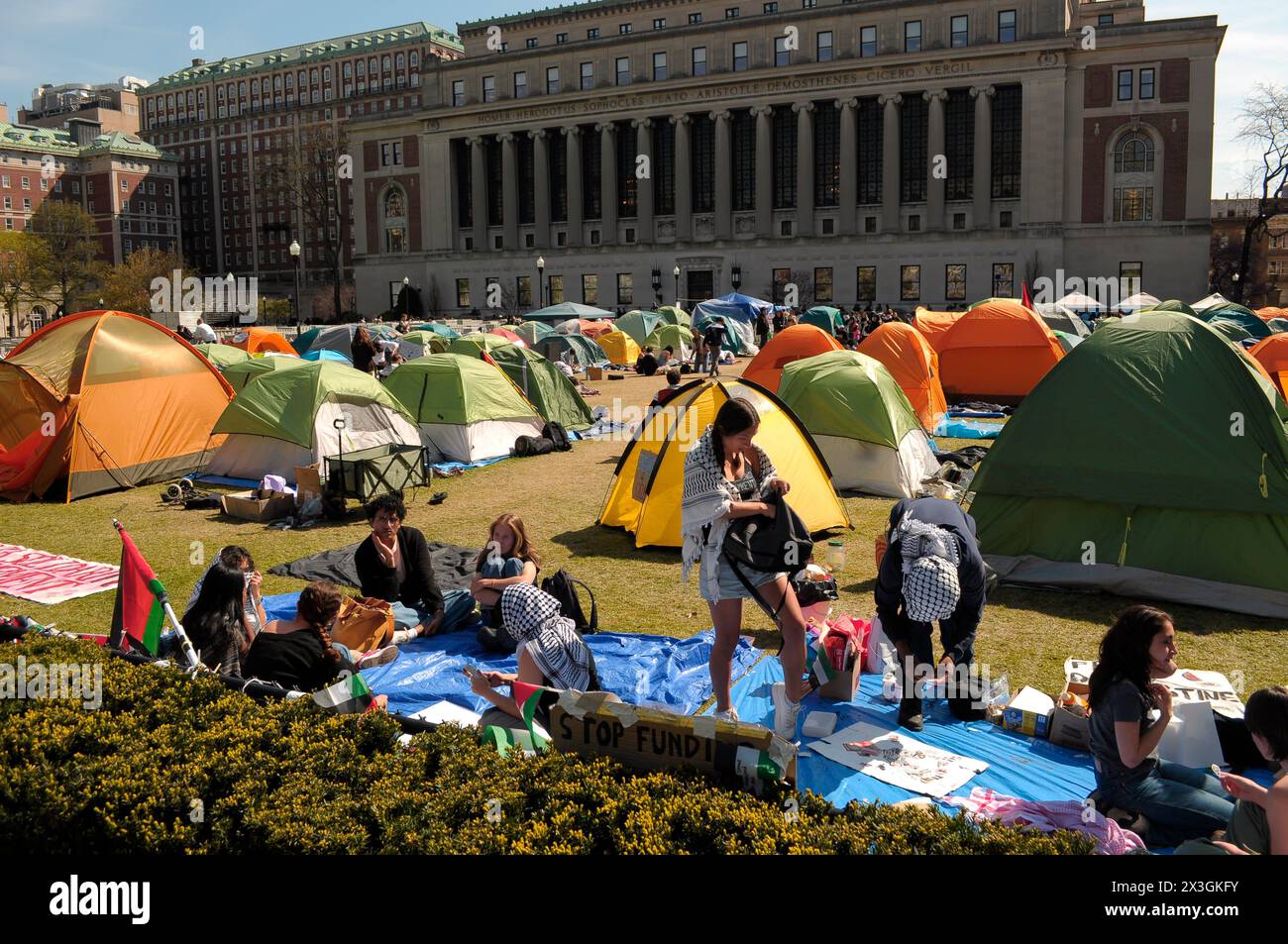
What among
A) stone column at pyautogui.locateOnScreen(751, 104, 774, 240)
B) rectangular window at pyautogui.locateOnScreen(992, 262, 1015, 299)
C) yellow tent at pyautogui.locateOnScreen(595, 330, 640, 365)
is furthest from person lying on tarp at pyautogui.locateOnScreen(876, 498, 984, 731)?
stone column at pyautogui.locateOnScreen(751, 104, 774, 240)

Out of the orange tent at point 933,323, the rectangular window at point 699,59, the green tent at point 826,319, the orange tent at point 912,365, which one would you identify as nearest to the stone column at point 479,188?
the rectangular window at point 699,59

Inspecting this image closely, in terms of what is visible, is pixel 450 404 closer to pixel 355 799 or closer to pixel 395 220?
pixel 355 799

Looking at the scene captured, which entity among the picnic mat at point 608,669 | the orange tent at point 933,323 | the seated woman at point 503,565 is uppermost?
the orange tent at point 933,323

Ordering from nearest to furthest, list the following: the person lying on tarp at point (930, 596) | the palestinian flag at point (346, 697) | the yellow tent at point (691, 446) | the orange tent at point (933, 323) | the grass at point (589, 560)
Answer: the palestinian flag at point (346, 697) < the person lying on tarp at point (930, 596) < the grass at point (589, 560) < the yellow tent at point (691, 446) < the orange tent at point (933, 323)

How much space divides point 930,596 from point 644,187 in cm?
6578

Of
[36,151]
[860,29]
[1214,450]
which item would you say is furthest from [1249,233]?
[36,151]

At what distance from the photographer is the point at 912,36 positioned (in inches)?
2371

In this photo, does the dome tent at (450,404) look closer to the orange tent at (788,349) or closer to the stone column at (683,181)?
the orange tent at (788,349)

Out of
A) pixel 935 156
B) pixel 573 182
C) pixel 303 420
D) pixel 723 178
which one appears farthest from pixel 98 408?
pixel 573 182

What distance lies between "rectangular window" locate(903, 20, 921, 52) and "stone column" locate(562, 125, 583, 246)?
74.2ft

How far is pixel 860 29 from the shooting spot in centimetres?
6134

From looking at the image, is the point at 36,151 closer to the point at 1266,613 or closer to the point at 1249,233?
the point at 1249,233

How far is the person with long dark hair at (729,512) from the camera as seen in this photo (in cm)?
554

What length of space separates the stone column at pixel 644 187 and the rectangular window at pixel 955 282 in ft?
66.4
